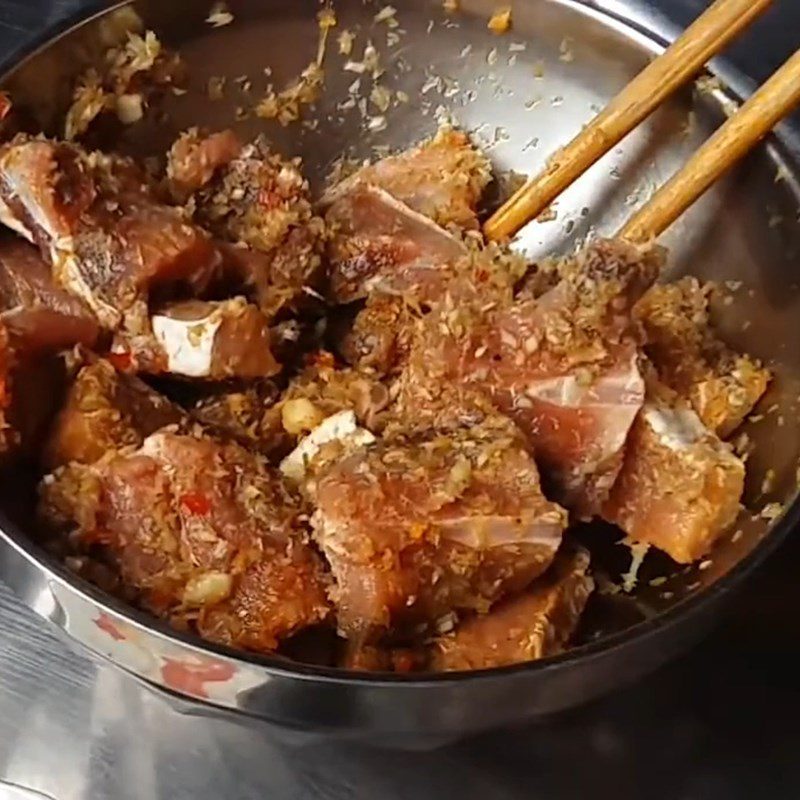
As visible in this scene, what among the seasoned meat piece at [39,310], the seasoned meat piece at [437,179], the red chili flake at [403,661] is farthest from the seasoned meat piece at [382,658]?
the seasoned meat piece at [437,179]

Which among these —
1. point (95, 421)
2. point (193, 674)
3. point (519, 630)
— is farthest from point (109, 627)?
point (519, 630)

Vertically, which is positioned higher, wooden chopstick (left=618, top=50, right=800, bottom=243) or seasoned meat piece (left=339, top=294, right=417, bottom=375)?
wooden chopstick (left=618, top=50, right=800, bottom=243)

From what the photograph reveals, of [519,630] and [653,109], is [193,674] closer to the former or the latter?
[519,630]

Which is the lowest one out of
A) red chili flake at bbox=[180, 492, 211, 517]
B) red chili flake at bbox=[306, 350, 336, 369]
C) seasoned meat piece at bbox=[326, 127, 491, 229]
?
red chili flake at bbox=[180, 492, 211, 517]

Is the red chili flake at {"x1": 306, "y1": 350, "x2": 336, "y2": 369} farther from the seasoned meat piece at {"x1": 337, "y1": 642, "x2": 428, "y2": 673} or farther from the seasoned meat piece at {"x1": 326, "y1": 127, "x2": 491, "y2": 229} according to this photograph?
the seasoned meat piece at {"x1": 337, "y1": 642, "x2": 428, "y2": 673}

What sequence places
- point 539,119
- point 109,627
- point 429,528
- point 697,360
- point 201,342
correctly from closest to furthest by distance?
point 109,627, point 429,528, point 201,342, point 697,360, point 539,119

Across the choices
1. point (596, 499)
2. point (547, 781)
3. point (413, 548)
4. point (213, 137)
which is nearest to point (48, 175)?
point (213, 137)

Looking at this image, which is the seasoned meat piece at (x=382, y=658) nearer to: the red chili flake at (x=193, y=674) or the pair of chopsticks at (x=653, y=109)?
the red chili flake at (x=193, y=674)

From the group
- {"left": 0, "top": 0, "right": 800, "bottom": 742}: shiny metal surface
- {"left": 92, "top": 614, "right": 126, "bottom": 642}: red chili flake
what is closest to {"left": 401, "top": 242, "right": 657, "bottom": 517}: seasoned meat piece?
{"left": 0, "top": 0, "right": 800, "bottom": 742}: shiny metal surface
